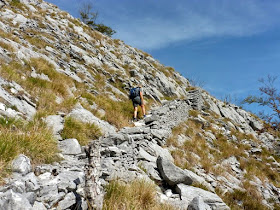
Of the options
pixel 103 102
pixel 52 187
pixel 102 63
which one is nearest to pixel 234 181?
pixel 103 102

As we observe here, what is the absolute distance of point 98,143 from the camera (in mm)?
2857

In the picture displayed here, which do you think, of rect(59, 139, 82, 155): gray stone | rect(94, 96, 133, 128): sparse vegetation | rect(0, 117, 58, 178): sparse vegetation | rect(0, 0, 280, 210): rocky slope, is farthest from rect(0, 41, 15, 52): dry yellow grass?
rect(59, 139, 82, 155): gray stone

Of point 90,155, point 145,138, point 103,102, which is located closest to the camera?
point 90,155

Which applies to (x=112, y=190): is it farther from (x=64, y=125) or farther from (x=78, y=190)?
(x=64, y=125)

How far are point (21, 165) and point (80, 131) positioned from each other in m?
2.80

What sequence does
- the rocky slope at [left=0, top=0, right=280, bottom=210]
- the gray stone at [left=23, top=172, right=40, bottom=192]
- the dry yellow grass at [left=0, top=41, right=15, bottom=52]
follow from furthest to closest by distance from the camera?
the dry yellow grass at [left=0, top=41, right=15, bottom=52] → the rocky slope at [left=0, top=0, right=280, bottom=210] → the gray stone at [left=23, top=172, right=40, bottom=192]

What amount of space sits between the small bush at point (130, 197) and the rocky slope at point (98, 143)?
0.18m

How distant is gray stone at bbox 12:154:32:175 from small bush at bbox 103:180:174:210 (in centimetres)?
129

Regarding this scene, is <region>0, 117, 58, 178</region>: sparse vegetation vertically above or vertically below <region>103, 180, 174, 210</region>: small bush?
above

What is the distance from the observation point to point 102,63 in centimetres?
1892

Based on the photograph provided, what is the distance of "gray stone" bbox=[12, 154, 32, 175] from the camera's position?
2603 mm

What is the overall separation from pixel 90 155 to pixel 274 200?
1037 centimetres

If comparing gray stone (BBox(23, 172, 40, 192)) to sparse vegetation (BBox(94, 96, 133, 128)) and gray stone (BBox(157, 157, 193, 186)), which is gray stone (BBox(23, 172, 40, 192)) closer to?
gray stone (BBox(157, 157, 193, 186))

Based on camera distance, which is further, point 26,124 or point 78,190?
point 26,124
